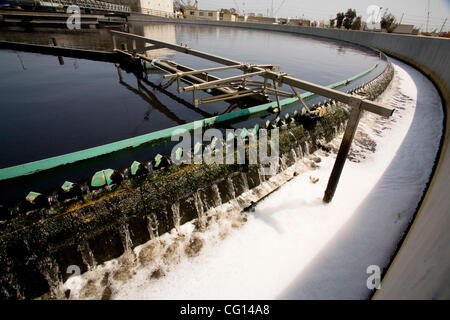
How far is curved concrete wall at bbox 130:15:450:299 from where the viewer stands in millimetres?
2408

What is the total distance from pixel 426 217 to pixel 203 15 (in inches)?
4661

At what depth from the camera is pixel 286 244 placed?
5137 millimetres

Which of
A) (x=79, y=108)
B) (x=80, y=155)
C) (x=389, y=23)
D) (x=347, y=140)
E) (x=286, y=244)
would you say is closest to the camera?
(x=347, y=140)

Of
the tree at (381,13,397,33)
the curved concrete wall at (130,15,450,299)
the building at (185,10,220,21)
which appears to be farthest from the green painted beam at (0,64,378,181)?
the building at (185,10,220,21)

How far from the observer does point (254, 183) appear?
22.0 feet

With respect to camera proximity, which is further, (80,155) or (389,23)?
(389,23)

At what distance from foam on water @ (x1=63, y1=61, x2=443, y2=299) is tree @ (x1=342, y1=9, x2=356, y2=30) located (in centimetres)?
7073

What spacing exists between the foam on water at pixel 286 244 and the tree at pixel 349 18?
70.7 meters

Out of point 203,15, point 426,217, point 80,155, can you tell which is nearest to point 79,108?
point 80,155

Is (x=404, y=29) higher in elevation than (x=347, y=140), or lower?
higher

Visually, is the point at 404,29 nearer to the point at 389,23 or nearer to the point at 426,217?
the point at 389,23

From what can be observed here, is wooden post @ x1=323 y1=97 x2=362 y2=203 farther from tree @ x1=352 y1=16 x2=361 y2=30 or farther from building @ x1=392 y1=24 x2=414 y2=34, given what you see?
tree @ x1=352 y1=16 x2=361 y2=30

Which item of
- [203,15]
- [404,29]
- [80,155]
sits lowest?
[80,155]
